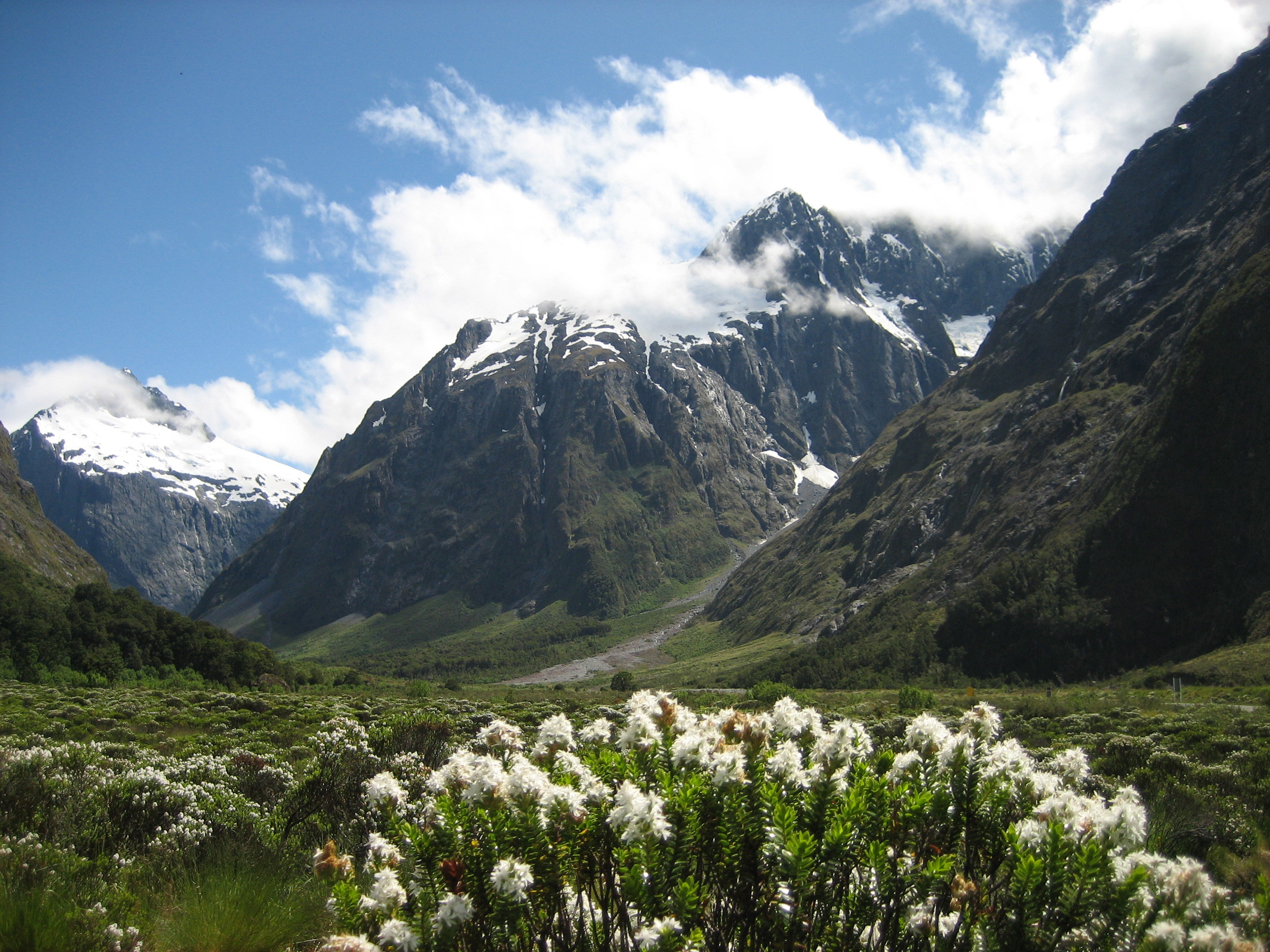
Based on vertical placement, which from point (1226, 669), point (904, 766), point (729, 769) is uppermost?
point (729, 769)

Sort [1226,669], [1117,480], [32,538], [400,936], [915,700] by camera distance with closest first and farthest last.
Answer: [400,936], [915,700], [1226,669], [1117,480], [32,538]

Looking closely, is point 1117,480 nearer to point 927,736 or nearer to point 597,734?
point 927,736

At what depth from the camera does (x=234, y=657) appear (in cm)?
8244

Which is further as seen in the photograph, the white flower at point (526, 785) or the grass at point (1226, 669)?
the grass at point (1226, 669)

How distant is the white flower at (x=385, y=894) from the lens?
5777mm

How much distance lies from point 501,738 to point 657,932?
3438 millimetres

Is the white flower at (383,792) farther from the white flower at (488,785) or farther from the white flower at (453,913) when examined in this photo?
the white flower at (453,913)

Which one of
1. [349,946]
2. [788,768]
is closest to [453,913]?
[349,946]

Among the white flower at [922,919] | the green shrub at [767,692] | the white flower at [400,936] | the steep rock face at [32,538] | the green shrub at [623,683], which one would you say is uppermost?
the steep rock face at [32,538]

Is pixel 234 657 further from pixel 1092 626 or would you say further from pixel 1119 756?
pixel 1092 626

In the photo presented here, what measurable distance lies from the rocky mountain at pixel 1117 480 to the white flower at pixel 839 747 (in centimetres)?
10383

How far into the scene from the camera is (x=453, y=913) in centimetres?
543

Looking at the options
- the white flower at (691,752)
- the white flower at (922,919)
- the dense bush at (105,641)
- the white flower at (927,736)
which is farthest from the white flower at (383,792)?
the dense bush at (105,641)

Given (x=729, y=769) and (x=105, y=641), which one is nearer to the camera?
(x=729, y=769)
